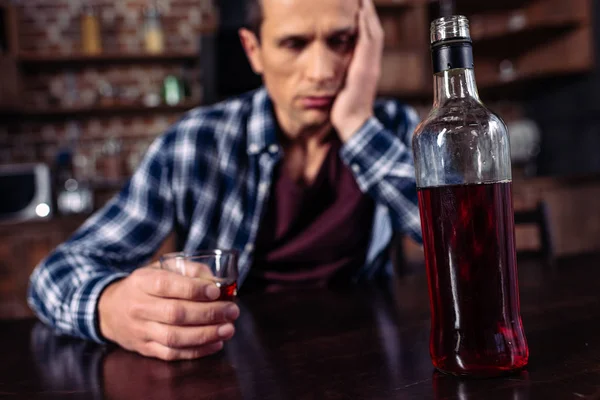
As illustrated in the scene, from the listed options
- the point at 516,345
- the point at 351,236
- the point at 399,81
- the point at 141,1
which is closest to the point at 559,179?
the point at 399,81

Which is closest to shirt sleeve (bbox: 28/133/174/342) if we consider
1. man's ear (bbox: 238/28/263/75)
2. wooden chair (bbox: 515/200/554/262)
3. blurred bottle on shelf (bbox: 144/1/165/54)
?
man's ear (bbox: 238/28/263/75)

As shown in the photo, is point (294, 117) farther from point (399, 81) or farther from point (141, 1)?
point (141, 1)

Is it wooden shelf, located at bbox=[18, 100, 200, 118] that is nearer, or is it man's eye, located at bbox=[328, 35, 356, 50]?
man's eye, located at bbox=[328, 35, 356, 50]

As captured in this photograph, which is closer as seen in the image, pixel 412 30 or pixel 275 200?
pixel 275 200

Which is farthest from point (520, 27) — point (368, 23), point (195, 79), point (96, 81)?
point (368, 23)

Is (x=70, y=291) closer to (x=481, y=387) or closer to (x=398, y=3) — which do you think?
(x=481, y=387)

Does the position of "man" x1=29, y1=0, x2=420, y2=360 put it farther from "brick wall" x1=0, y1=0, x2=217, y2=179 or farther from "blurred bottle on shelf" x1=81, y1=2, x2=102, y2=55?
"blurred bottle on shelf" x1=81, y1=2, x2=102, y2=55

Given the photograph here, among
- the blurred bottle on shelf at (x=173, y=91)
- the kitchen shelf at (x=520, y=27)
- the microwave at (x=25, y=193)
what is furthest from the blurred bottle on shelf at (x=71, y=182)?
the kitchen shelf at (x=520, y=27)

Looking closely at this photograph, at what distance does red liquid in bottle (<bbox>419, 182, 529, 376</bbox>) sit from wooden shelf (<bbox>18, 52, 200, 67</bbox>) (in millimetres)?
3410

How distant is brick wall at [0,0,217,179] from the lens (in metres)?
3.68

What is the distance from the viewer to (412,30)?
3.71 meters

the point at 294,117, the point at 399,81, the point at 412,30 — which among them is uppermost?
the point at 412,30

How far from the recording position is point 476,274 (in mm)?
476

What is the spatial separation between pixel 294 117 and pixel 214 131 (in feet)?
0.71
